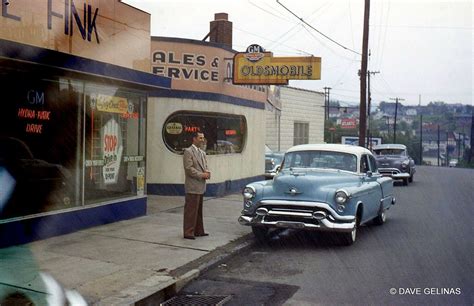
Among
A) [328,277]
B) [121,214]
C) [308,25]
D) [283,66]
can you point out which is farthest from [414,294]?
[308,25]

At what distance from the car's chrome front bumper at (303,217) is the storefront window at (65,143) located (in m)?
3.14

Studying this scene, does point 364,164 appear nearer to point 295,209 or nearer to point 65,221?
point 295,209

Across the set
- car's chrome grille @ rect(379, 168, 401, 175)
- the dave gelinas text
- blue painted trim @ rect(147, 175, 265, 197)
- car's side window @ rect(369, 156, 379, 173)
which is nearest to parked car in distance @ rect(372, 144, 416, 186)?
car's chrome grille @ rect(379, 168, 401, 175)

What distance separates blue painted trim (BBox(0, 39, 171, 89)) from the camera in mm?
7207

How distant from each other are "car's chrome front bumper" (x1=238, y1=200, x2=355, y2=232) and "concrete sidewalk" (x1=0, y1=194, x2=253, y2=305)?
67 centimetres

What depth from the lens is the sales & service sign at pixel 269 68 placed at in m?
14.7

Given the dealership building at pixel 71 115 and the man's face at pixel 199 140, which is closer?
the dealership building at pixel 71 115

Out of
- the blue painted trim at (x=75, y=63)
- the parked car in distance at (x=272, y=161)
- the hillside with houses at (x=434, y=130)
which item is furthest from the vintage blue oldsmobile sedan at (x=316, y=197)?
the hillside with houses at (x=434, y=130)

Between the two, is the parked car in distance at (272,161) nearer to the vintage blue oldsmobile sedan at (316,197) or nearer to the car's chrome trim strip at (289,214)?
the vintage blue oldsmobile sedan at (316,197)

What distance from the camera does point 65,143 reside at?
959 centimetres

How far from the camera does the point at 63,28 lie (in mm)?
8805

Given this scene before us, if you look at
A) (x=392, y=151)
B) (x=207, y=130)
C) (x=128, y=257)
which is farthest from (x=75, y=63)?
(x=392, y=151)

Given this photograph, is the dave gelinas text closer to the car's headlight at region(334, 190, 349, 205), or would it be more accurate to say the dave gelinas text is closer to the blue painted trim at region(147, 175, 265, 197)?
the car's headlight at region(334, 190, 349, 205)

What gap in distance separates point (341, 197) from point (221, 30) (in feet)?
36.6
